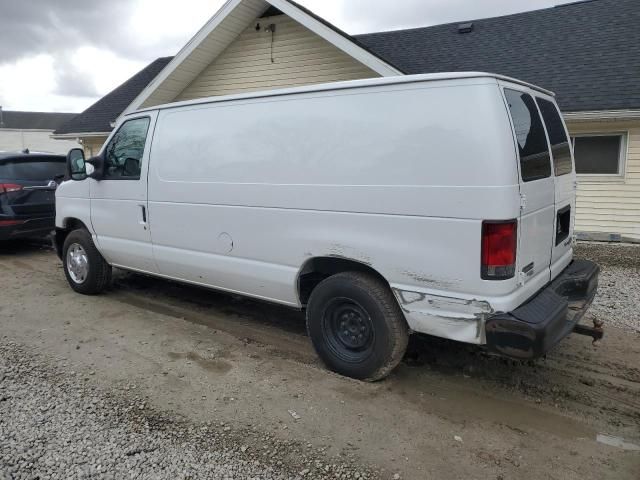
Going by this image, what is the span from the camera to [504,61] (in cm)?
1038

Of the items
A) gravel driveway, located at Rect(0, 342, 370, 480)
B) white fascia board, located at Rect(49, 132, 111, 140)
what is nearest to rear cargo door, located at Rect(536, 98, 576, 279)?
gravel driveway, located at Rect(0, 342, 370, 480)

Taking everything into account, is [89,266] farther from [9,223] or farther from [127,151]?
[9,223]

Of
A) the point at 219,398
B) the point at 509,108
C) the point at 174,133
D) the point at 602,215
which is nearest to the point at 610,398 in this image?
the point at 509,108

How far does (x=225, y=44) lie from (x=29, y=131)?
42.9 metres

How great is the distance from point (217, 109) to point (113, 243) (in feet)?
7.22

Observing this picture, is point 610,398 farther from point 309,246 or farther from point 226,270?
point 226,270

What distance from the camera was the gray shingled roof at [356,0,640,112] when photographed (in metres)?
8.73

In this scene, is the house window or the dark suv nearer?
the dark suv

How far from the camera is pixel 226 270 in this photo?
4535mm

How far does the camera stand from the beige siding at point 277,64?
1001 cm

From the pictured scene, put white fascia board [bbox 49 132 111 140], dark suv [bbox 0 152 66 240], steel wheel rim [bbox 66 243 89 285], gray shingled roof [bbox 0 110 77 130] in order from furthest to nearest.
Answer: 1. gray shingled roof [bbox 0 110 77 130]
2. white fascia board [bbox 49 132 111 140]
3. dark suv [bbox 0 152 66 240]
4. steel wheel rim [bbox 66 243 89 285]

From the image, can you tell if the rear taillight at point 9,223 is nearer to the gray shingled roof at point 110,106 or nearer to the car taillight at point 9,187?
the car taillight at point 9,187

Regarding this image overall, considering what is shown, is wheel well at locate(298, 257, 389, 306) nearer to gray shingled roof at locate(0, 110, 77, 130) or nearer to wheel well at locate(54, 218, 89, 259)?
wheel well at locate(54, 218, 89, 259)

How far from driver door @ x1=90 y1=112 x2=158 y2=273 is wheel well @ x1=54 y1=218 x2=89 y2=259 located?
1.88ft
